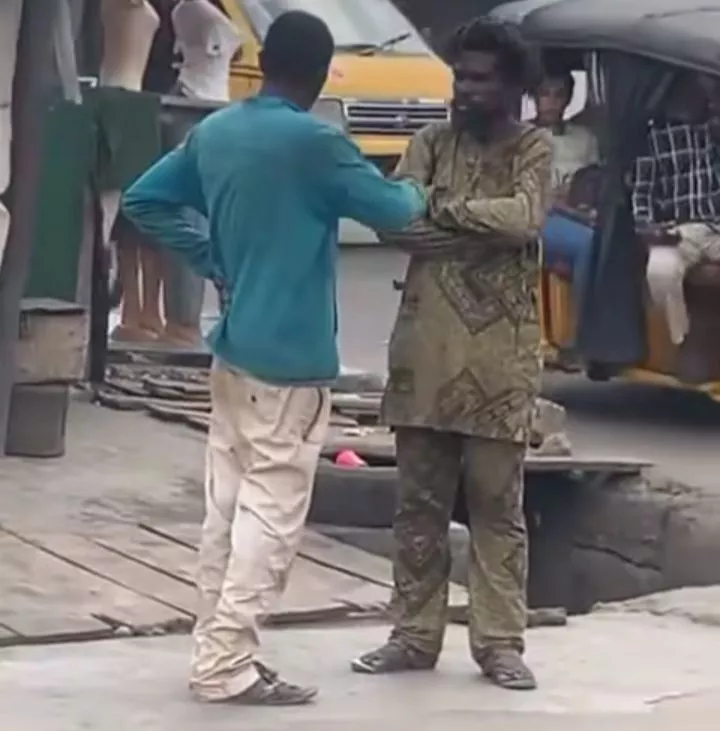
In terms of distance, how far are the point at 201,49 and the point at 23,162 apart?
437cm

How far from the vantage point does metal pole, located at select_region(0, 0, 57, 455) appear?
32.7 feet

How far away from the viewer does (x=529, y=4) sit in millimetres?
12883

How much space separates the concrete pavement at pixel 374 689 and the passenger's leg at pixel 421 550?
0.08m

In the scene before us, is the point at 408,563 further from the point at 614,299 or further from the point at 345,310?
the point at 345,310

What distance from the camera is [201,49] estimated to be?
46.7 ft

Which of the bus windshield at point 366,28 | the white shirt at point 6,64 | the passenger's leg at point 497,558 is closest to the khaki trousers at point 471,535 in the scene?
the passenger's leg at point 497,558

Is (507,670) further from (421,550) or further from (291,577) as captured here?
(291,577)

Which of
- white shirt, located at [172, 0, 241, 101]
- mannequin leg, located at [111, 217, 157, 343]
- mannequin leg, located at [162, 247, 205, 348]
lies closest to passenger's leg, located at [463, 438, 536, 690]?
mannequin leg, located at [111, 217, 157, 343]

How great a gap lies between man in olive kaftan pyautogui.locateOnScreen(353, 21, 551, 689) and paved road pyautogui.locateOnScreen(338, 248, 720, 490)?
10.6 ft

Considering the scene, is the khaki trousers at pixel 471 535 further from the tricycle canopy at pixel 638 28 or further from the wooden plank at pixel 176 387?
the wooden plank at pixel 176 387

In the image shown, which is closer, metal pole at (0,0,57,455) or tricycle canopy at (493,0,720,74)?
metal pole at (0,0,57,455)

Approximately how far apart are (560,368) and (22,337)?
9.78 feet

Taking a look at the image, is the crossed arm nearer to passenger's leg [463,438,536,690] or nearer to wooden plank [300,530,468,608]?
passenger's leg [463,438,536,690]

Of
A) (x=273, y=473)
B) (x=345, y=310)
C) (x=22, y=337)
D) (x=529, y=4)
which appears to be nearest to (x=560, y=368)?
(x=529, y=4)
